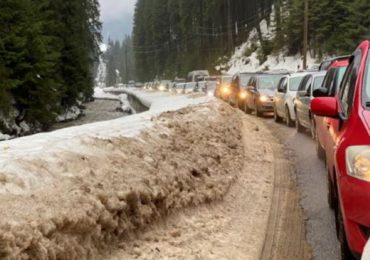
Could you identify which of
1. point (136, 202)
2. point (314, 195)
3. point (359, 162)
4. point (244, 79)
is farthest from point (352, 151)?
point (244, 79)

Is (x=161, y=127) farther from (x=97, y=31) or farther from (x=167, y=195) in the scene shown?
(x=97, y=31)

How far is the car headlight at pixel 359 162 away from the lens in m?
4.15

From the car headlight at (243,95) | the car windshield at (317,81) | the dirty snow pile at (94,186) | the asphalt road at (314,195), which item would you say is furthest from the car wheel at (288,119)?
the dirty snow pile at (94,186)

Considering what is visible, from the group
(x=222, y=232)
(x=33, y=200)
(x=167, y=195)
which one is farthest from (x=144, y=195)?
(x=33, y=200)

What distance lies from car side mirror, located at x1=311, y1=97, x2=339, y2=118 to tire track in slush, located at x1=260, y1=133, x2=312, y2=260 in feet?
4.54

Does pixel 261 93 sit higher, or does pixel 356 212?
pixel 356 212

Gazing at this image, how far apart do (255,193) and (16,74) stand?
18.2 meters

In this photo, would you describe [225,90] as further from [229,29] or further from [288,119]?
[229,29]

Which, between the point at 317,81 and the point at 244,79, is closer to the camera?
the point at 317,81

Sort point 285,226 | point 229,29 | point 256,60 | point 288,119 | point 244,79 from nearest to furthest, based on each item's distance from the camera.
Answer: point 285,226, point 288,119, point 244,79, point 256,60, point 229,29

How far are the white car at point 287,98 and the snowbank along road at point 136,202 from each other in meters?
8.85

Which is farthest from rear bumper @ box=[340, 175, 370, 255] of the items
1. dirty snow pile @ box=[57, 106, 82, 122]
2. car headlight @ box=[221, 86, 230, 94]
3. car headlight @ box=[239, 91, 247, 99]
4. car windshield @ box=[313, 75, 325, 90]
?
dirty snow pile @ box=[57, 106, 82, 122]

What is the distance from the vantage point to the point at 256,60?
65500 mm

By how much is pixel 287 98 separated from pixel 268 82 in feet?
19.8
